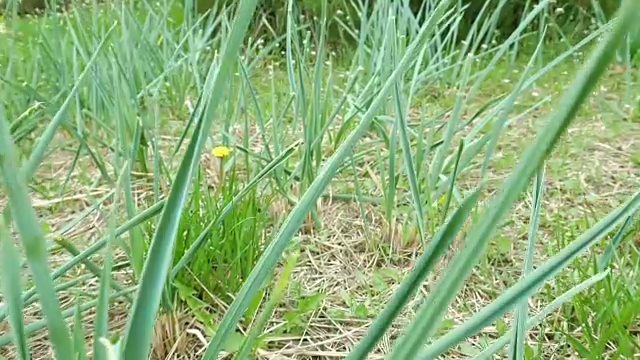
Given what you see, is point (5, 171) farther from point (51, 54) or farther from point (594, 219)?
point (51, 54)

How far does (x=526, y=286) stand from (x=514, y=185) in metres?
0.13

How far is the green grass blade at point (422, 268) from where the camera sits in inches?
11.9

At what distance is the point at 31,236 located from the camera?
1.03 feet

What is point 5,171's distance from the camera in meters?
0.32

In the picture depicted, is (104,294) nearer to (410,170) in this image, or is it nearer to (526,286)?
(526,286)

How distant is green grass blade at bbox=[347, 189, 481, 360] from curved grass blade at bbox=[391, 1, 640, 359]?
0.05ft

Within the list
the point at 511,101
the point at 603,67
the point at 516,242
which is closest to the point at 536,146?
the point at 603,67

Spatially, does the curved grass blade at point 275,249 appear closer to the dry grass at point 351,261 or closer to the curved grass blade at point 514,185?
the curved grass blade at point 514,185

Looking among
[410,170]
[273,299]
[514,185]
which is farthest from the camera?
[410,170]

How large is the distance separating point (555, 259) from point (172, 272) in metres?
0.49

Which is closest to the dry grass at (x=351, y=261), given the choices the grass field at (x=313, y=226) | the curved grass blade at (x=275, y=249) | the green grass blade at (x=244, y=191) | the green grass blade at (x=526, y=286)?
the grass field at (x=313, y=226)

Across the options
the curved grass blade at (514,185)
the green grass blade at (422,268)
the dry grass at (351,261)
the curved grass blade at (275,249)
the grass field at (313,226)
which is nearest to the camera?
the curved grass blade at (514,185)

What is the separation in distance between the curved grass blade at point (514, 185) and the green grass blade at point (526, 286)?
0.06 m

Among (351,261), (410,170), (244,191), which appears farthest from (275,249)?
(351,261)
